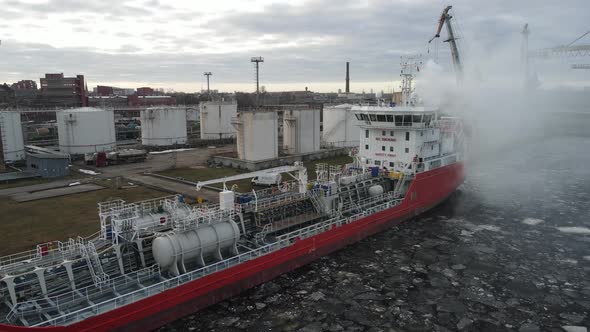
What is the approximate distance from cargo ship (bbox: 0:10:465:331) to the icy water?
95 centimetres

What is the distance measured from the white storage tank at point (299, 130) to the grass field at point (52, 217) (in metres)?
18.7

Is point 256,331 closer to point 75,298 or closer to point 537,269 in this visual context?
point 75,298

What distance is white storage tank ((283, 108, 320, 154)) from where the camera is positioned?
43906mm

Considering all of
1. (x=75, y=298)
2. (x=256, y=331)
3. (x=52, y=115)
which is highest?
(x=52, y=115)

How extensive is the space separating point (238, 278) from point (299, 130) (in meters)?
30.0

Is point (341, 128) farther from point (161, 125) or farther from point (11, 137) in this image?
point (11, 137)

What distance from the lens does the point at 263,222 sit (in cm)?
1867

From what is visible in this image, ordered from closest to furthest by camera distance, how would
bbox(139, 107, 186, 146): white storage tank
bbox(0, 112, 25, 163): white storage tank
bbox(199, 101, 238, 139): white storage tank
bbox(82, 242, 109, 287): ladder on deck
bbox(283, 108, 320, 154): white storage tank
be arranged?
bbox(82, 242, 109, 287): ladder on deck
bbox(0, 112, 25, 163): white storage tank
bbox(283, 108, 320, 154): white storage tank
bbox(139, 107, 186, 146): white storage tank
bbox(199, 101, 238, 139): white storage tank

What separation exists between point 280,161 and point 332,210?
757 inches

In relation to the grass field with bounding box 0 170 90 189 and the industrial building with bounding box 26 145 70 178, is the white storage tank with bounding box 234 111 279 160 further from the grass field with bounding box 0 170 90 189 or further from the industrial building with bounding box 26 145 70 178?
the industrial building with bounding box 26 145 70 178

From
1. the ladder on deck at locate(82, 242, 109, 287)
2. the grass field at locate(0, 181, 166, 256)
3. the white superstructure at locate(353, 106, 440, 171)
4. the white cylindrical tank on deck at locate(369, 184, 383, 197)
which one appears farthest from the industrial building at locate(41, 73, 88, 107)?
the ladder on deck at locate(82, 242, 109, 287)

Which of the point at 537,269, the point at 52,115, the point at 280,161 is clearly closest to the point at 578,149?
the point at 280,161

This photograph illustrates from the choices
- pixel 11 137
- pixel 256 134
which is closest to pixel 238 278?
pixel 256 134

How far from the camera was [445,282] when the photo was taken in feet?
53.9
